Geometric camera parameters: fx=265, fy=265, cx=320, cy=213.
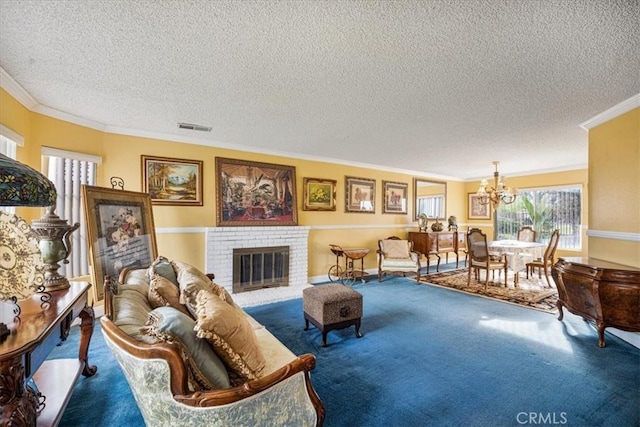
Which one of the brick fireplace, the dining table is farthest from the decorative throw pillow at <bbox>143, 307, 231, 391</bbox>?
the dining table

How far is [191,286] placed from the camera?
1609 millimetres

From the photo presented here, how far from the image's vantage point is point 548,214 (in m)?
6.38

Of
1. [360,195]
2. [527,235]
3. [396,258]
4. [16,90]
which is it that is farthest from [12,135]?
[527,235]

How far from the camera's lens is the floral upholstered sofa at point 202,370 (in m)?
1.03

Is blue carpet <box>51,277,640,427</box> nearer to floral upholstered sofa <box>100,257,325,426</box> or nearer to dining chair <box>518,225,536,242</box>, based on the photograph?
floral upholstered sofa <box>100,257,325,426</box>

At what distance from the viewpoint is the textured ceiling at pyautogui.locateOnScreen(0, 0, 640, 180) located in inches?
60.3

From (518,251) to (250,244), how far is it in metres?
4.90

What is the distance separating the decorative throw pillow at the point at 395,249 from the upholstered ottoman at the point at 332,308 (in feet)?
9.17

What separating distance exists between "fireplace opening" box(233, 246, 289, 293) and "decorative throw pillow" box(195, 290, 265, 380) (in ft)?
10.3

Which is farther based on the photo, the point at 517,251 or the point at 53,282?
the point at 517,251

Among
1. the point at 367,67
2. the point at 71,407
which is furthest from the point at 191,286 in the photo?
the point at 367,67

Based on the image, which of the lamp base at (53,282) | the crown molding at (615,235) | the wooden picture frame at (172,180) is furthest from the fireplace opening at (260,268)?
the crown molding at (615,235)

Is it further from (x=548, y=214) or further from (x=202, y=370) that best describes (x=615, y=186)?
(x=202, y=370)

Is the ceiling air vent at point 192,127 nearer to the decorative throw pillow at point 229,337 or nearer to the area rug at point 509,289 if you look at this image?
the decorative throw pillow at point 229,337
